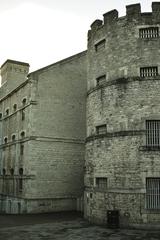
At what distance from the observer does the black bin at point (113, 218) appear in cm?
1798

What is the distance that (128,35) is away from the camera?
20125 millimetres

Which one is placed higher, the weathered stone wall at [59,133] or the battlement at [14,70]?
the battlement at [14,70]

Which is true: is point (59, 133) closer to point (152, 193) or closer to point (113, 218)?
point (113, 218)

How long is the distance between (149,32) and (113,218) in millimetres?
11895

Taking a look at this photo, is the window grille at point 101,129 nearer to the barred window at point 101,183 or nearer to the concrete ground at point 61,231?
the barred window at point 101,183

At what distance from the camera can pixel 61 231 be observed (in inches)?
679

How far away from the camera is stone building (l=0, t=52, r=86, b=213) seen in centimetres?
2644

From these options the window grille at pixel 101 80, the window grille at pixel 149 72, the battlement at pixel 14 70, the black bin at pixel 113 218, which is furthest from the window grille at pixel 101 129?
the battlement at pixel 14 70

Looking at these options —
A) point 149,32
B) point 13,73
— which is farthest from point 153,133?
point 13,73

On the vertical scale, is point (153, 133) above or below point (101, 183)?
above

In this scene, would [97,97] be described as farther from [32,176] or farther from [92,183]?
[32,176]

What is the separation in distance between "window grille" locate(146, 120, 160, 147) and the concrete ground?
5102 millimetres

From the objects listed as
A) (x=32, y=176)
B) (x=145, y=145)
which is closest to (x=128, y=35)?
(x=145, y=145)

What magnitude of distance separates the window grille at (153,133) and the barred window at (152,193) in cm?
220
